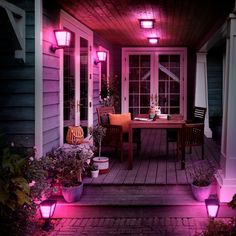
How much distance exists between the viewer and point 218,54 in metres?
10.9

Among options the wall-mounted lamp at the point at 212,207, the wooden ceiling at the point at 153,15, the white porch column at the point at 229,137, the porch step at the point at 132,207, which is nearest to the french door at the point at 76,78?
the wooden ceiling at the point at 153,15

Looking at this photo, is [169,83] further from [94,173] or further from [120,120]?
[94,173]

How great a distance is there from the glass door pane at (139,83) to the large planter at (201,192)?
22.8 feet

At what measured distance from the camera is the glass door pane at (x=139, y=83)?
39.3 feet

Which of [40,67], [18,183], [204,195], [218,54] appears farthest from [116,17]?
[218,54]

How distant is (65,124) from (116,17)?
1839mm

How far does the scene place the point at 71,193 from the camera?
16.7ft

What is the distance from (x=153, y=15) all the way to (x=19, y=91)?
102 inches

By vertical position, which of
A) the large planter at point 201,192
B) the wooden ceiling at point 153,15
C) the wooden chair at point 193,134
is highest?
the wooden ceiling at point 153,15

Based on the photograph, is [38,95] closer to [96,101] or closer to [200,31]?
[96,101]

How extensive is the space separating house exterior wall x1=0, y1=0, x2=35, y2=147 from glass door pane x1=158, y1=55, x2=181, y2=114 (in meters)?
7.35

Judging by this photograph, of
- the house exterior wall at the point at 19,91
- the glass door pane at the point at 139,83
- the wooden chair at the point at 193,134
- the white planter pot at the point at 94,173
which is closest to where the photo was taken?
the house exterior wall at the point at 19,91

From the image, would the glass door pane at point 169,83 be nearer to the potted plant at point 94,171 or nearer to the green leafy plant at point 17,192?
the potted plant at point 94,171

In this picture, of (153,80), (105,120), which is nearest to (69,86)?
(105,120)
